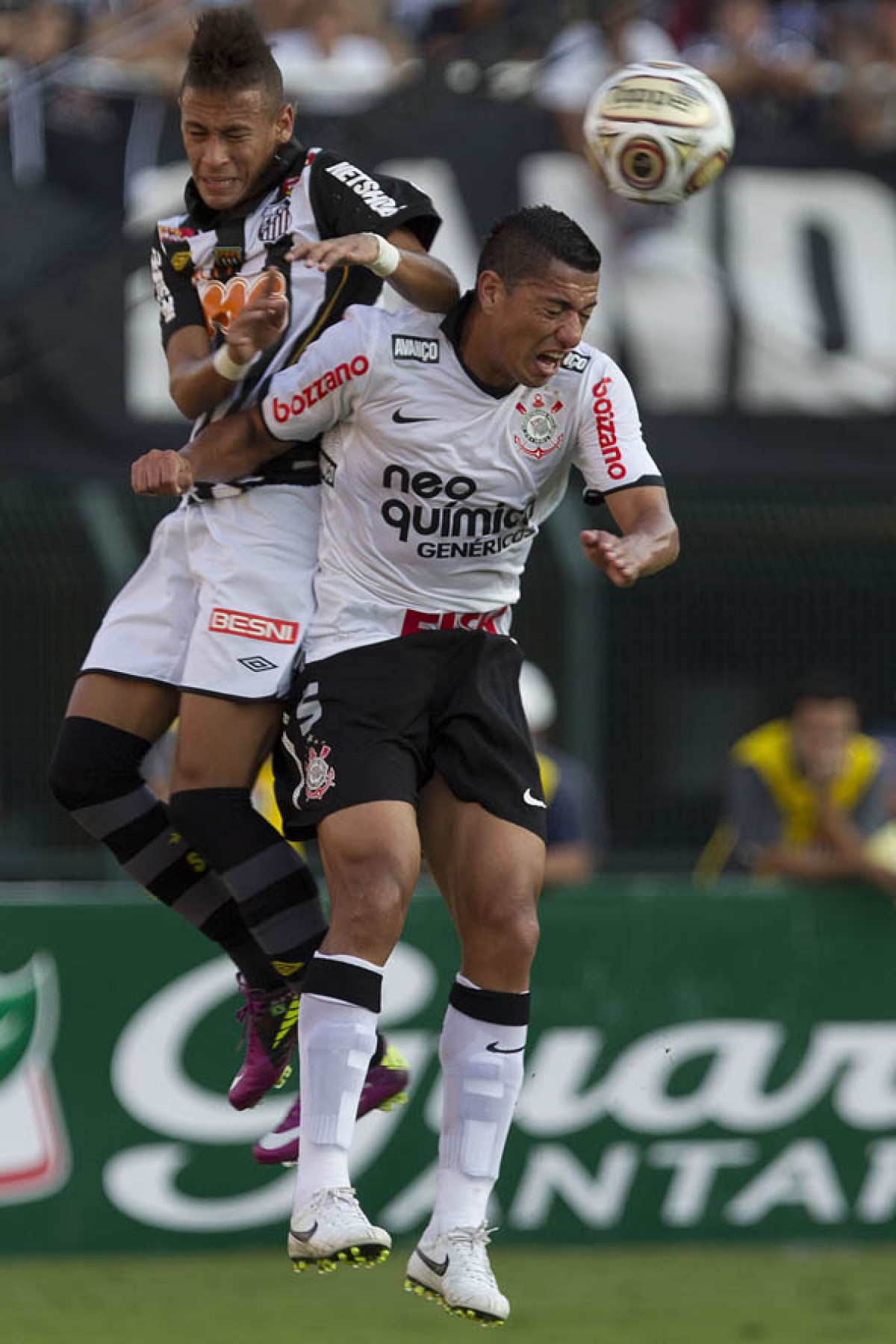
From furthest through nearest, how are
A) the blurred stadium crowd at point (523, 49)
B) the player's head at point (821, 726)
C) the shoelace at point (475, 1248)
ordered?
1. the blurred stadium crowd at point (523, 49)
2. the player's head at point (821, 726)
3. the shoelace at point (475, 1248)

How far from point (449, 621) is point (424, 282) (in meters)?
1.01

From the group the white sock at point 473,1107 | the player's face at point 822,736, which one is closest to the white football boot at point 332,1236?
the white sock at point 473,1107

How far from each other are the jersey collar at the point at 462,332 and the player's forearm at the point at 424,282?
0.10 feet

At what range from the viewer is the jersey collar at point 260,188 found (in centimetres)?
738

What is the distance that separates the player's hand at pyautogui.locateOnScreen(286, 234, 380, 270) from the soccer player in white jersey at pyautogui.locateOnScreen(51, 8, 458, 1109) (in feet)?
0.68

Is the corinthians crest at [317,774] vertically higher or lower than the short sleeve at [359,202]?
lower

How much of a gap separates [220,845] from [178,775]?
243 mm

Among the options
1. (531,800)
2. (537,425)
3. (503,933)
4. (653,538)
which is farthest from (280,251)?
(503,933)

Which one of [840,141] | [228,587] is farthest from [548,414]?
[840,141]

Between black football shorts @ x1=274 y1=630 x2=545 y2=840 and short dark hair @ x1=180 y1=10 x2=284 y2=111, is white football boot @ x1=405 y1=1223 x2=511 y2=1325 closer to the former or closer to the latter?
black football shorts @ x1=274 y1=630 x2=545 y2=840

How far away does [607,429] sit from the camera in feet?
24.3

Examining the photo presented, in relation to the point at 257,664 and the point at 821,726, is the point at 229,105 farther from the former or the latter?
the point at 821,726

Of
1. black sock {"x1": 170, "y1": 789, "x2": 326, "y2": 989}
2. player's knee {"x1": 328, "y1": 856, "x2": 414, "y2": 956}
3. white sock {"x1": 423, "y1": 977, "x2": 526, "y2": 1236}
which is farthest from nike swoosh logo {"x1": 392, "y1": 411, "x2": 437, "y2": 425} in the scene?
white sock {"x1": 423, "y1": 977, "x2": 526, "y2": 1236}

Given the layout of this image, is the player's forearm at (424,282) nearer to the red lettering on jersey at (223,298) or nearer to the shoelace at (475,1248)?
the red lettering on jersey at (223,298)
